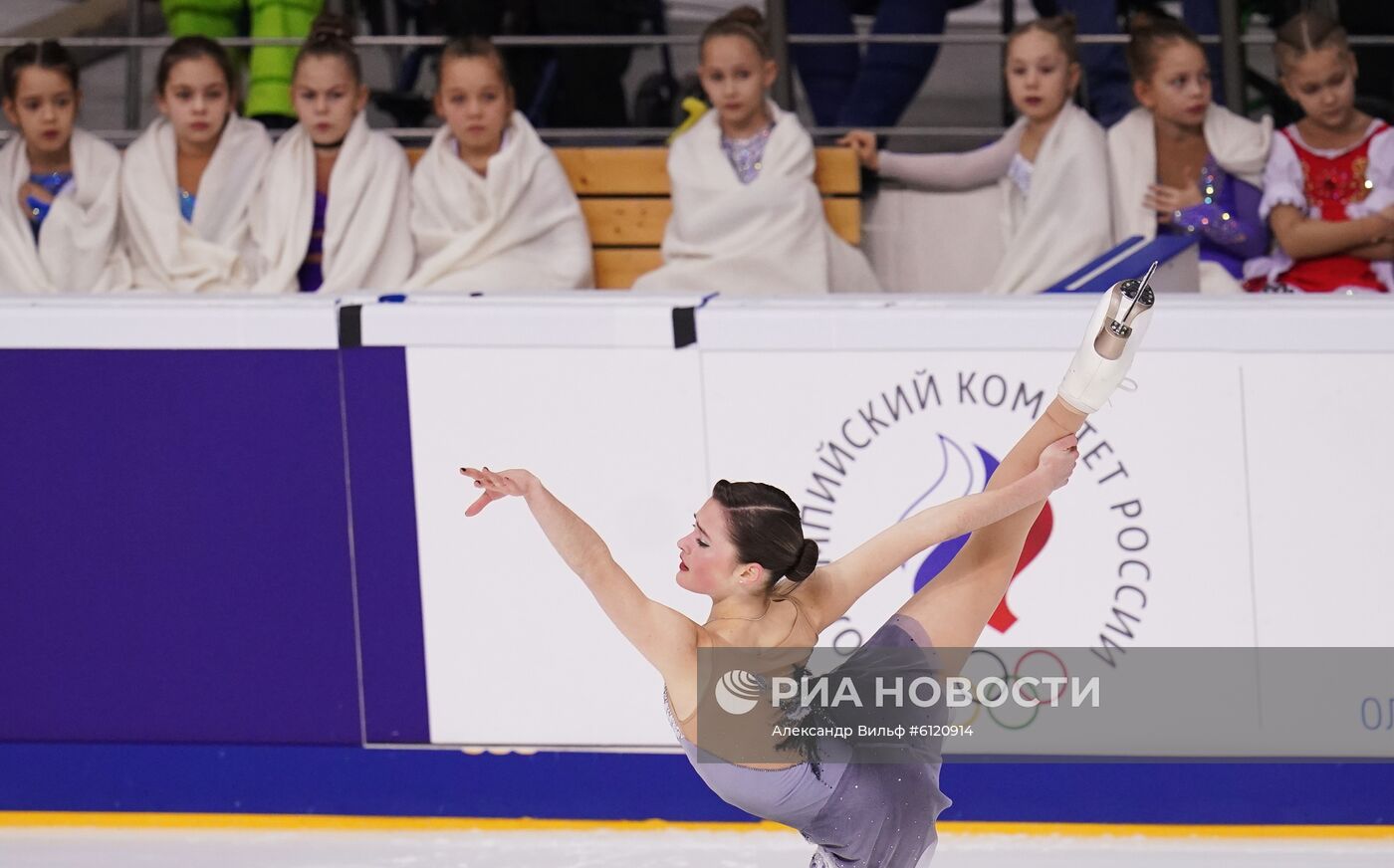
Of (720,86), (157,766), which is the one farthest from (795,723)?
(720,86)

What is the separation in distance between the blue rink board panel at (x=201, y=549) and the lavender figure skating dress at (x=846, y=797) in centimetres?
115

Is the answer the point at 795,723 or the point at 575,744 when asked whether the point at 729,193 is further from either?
→ the point at 795,723

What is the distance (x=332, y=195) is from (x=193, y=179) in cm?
40

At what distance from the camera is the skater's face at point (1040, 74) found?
13.7ft

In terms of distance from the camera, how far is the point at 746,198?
13.7ft

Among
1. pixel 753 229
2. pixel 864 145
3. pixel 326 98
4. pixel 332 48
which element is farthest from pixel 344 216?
pixel 864 145

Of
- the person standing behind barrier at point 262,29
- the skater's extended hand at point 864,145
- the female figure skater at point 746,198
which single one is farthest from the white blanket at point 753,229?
the person standing behind barrier at point 262,29

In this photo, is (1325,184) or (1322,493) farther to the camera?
(1325,184)

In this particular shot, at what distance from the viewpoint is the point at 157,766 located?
3.46 metres

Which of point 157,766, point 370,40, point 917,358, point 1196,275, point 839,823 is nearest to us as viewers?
point 839,823

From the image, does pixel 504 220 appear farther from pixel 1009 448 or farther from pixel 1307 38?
pixel 1307 38

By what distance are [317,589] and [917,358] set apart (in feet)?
4.09

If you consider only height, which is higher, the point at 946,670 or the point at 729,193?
the point at 729,193

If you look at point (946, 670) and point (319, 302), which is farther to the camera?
point (319, 302)
